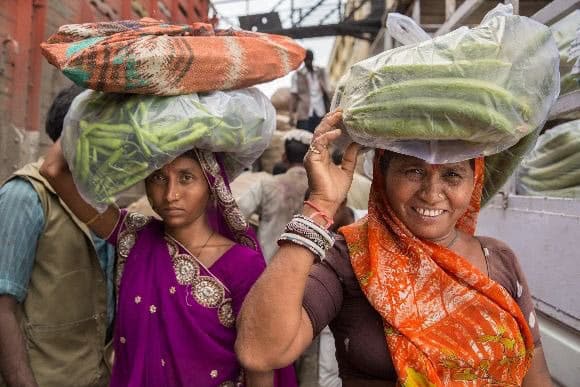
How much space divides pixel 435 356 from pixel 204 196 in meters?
0.93

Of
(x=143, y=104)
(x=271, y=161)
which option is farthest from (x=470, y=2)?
(x=271, y=161)

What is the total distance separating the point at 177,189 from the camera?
1.67 metres

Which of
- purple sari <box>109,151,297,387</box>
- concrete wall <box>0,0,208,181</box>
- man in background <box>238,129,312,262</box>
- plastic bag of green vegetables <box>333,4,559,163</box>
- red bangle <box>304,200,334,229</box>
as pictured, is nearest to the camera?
plastic bag of green vegetables <box>333,4,559,163</box>

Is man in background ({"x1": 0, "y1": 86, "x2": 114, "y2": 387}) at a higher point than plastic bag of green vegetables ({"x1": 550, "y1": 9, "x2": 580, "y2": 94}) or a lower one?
lower

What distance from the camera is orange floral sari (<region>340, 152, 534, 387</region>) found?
132 centimetres

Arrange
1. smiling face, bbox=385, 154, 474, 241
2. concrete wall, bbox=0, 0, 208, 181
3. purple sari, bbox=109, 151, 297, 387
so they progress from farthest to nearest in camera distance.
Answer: concrete wall, bbox=0, 0, 208, 181, purple sari, bbox=109, 151, 297, 387, smiling face, bbox=385, 154, 474, 241

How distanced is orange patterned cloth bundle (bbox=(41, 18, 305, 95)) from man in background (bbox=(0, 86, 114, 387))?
1.73 feet

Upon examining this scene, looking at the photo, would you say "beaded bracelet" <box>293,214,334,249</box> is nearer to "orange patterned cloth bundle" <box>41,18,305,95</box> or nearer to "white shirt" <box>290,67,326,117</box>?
"orange patterned cloth bundle" <box>41,18,305,95</box>

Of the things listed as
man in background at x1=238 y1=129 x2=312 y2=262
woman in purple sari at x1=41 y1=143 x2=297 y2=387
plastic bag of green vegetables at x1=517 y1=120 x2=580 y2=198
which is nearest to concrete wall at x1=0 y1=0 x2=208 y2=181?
man in background at x1=238 y1=129 x2=312 y2=262

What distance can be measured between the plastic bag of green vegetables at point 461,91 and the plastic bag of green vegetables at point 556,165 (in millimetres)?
1357

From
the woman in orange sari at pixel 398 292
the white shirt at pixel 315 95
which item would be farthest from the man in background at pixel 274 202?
the white shirt at pixel 315 95

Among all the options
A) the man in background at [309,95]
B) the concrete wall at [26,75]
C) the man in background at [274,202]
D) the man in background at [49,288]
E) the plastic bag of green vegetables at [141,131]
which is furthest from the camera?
the man in background at [309,95]

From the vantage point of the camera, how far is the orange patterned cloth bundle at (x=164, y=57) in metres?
1.44

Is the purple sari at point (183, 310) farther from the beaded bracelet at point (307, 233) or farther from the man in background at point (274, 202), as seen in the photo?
the man in background at point (274, 202)
